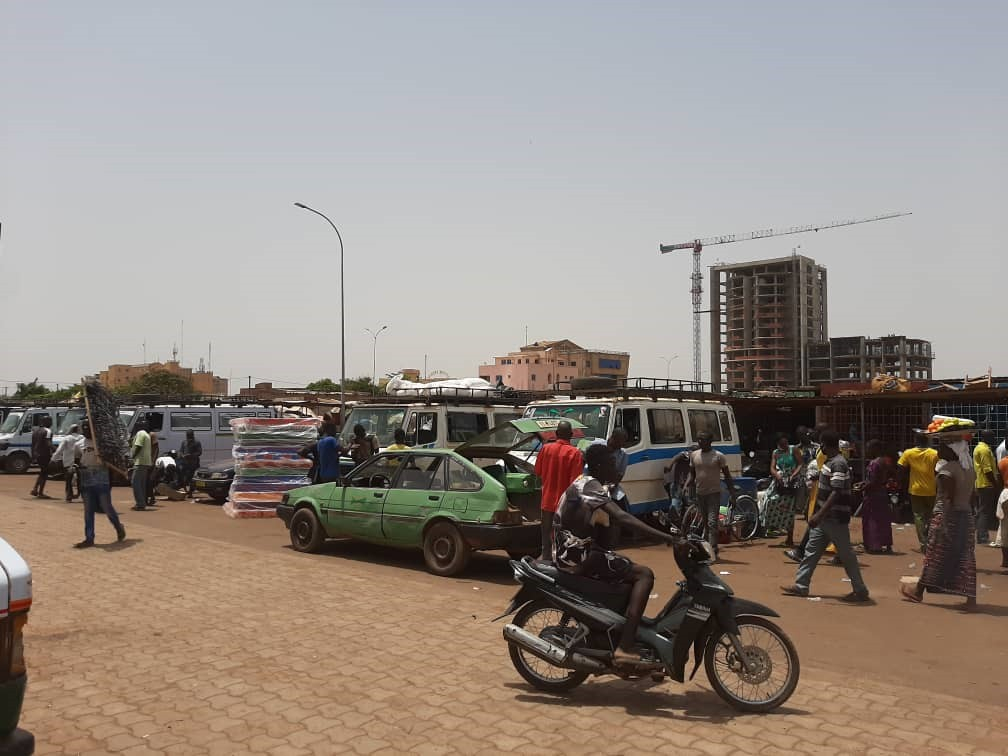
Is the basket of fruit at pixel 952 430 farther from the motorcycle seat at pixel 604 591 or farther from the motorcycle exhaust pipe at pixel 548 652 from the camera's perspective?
the motorcycle exhaust pipe at pixel 548 652

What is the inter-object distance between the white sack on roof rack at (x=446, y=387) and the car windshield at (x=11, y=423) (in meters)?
14.2

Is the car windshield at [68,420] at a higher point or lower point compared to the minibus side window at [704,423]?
lower

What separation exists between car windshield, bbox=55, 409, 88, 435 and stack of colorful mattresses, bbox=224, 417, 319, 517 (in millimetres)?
11964

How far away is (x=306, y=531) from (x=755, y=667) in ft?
24.5

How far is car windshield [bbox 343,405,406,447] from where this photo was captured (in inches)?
626

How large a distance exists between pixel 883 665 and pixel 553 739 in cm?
310

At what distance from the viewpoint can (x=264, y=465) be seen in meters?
15.3

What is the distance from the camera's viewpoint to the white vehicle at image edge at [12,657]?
3.27 metres

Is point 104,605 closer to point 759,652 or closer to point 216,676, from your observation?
point 216,676

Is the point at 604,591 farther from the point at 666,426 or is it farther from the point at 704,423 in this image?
the point at 704,423

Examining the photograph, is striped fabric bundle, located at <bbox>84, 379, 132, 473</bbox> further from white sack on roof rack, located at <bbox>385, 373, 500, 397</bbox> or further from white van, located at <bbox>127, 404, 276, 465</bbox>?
white sack on roof rack, located at <bbox>385, 373, 500, 397</bbox>

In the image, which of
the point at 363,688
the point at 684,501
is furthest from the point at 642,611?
the point at 684,501

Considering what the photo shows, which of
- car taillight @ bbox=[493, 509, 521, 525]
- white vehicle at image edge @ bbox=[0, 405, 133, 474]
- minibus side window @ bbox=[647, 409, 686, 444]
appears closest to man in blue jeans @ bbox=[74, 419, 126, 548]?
car taillight @ bbox=[493, 509, 521, 525]

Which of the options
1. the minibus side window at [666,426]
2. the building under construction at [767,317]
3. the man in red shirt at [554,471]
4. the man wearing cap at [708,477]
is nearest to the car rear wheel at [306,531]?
the man in red shirt at [554,471]
